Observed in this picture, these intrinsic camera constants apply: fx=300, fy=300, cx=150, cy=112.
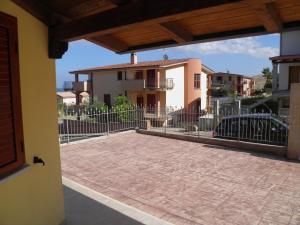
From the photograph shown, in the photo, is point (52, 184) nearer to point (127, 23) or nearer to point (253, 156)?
point (127, 23)

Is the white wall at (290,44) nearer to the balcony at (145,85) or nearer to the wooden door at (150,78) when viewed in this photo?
the balcony at (145,85)

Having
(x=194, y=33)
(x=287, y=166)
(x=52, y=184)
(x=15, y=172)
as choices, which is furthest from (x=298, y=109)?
(x=15, y=172)

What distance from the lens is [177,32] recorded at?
3.98 meters

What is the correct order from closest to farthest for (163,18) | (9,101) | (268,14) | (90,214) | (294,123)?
(163,18)
(268,14)
(9,101)
(90,214)
(294,123)

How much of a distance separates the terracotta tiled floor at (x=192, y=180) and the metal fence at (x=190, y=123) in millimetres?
931

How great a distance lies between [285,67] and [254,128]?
13.9 meters

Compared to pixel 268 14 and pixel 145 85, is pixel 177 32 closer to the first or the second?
pixel 268 14

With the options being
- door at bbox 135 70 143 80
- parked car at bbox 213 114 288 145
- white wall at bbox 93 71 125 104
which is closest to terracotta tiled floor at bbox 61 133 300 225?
parked car at bbox 213 114 288 145

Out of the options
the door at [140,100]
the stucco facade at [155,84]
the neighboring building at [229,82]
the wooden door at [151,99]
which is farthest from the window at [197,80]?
the neighboring building at [229,82]

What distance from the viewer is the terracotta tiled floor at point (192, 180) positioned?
5535 millimetres

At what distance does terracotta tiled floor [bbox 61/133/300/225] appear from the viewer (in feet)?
18.2

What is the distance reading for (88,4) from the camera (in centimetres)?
354

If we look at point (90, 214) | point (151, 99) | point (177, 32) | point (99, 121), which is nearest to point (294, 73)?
point (151, 99)

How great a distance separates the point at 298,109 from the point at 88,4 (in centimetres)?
745
